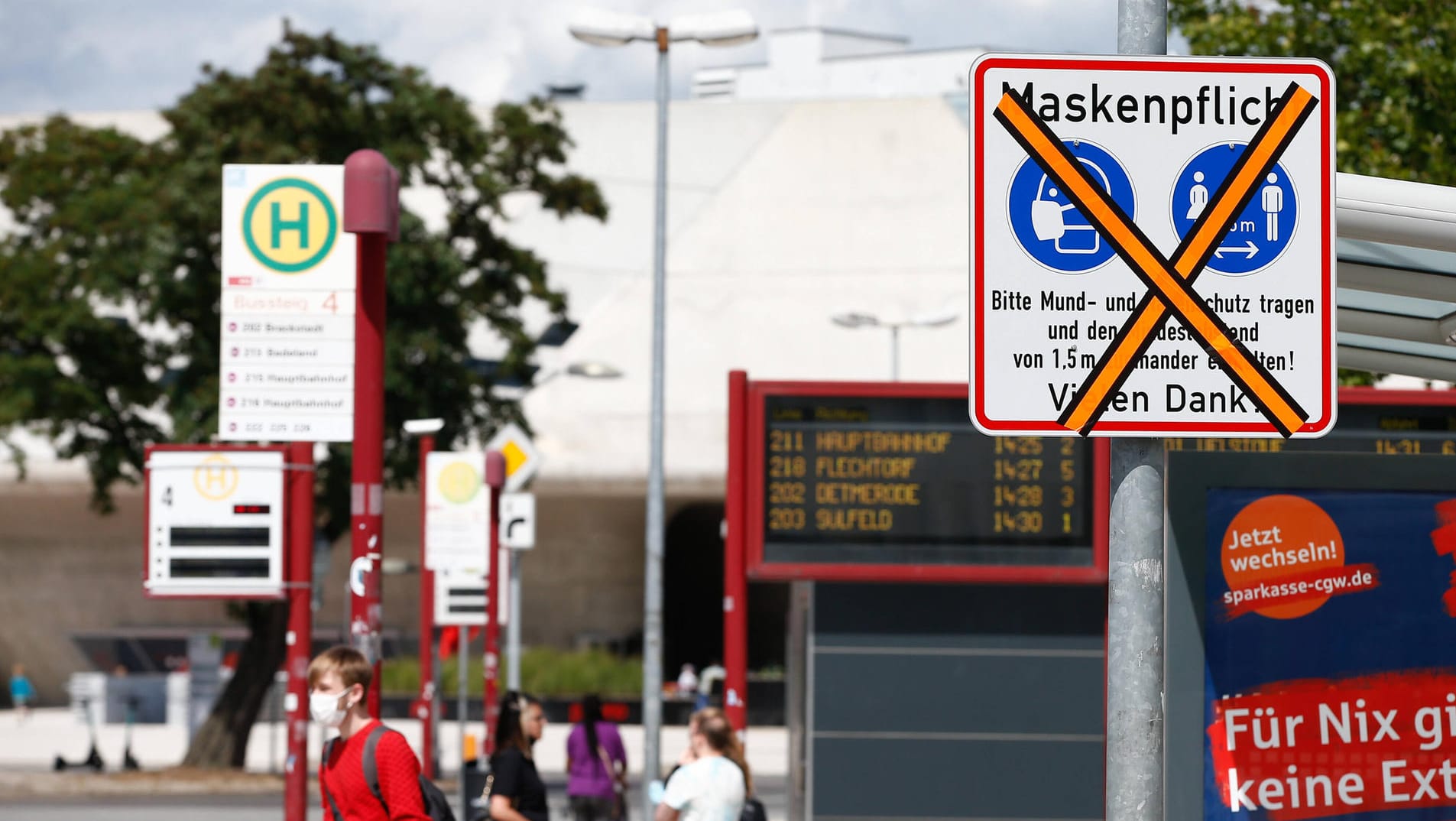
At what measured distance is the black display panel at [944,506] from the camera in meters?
13.8

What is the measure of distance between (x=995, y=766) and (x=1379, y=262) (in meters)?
8.24

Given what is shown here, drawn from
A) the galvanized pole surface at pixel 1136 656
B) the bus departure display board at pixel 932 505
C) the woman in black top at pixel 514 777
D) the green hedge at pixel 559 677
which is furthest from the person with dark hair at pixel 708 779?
the green hedge at pixel 559 677

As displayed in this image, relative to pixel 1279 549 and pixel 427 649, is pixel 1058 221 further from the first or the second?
pixel 427 649

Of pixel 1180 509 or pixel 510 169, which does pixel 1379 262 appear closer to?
pixel 1180 509

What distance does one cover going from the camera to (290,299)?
8984 millimetres

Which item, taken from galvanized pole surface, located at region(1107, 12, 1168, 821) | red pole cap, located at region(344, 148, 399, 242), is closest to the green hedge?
red pole cap, located at region(344, 148, 399, 242)

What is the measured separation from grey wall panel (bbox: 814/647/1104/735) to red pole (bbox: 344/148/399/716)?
20.1 ft

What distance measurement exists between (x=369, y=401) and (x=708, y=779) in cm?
237

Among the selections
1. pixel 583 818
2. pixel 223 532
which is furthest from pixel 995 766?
pixel 223 532

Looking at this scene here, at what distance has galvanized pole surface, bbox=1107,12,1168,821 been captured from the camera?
12.4ft

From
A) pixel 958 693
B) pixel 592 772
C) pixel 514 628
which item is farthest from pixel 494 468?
pixel 958 693

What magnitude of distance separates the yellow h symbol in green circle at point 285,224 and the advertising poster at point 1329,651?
4.62 metres

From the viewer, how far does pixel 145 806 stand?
82.0 feet

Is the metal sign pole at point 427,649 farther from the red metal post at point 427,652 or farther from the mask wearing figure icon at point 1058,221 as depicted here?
the mask wearing figure icon at point 1058,221
